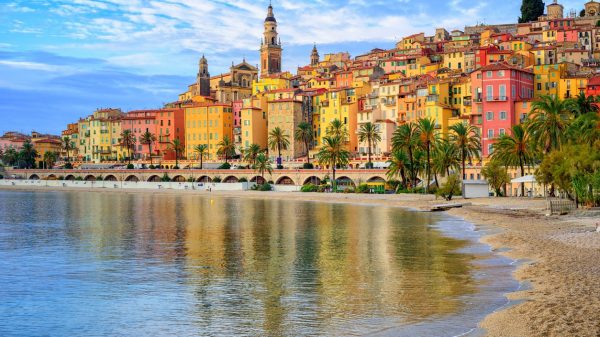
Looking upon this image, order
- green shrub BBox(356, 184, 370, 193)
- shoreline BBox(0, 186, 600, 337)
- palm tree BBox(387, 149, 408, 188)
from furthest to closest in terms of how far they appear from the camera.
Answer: green shrub BBox(356, 184, 370, 193) < palm tree BBox(387, 149, 408, 188) < shoreline BBox(0, 186, 600, 337)

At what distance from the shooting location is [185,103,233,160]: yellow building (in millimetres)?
151125

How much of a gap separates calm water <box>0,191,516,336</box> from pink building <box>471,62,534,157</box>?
4864 centimetres

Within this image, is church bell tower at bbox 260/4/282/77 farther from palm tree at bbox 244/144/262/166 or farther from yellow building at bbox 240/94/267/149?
palm tree at bbox 244/144/262/166

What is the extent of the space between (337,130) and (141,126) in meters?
64.8

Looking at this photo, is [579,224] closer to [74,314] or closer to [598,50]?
[74,314]

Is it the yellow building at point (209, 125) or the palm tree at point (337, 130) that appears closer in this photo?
the palm tree at point (337, 130)

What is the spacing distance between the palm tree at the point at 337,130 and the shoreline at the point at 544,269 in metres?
57.3

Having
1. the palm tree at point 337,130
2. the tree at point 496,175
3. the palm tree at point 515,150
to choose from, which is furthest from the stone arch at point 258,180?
the palm tree at point 515,150

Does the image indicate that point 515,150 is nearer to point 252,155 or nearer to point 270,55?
point 252,155

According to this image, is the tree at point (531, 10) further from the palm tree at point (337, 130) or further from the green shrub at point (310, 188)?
the green shrub at point (310, 188)

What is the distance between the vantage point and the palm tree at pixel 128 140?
508 feet

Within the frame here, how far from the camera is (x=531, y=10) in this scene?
16338 centimetres

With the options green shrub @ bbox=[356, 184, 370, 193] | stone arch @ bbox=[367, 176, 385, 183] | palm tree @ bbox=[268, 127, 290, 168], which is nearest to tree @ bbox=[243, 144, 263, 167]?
palm tree @ bbox=[268, 127, 290, 168]

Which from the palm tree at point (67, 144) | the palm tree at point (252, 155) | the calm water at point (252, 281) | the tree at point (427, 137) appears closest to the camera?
the calm water at point (252, 281)
